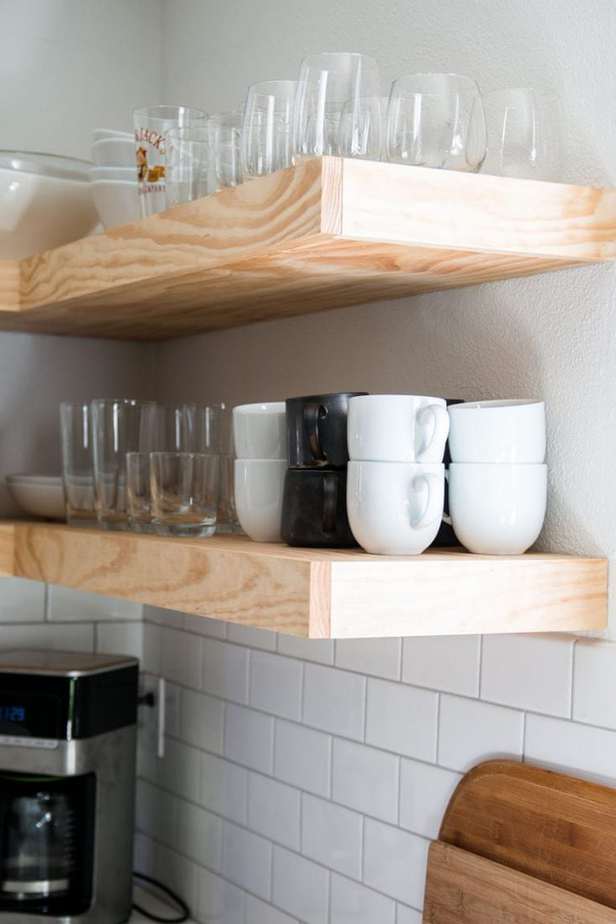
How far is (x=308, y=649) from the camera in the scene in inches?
67.4

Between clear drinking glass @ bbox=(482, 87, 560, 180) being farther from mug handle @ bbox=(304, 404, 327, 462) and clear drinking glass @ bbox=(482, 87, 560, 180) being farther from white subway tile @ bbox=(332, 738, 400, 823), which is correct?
white subway tile @ bbox=(332, 738, 400, 823)

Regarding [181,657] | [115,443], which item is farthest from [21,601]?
[115,443]

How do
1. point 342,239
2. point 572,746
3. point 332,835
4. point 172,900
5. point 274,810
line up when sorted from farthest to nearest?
point 172,900
point 274,810
point 332,835
point 572,746
point 342,239

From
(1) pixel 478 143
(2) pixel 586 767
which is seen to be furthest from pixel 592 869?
(1) pixel 478 143

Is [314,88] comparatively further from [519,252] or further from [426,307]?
[426,307]

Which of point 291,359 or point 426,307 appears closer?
point 426,307

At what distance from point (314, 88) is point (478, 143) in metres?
0.16

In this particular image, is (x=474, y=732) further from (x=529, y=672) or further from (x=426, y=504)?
(x=426, y=504)

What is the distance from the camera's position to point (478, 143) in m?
1.16

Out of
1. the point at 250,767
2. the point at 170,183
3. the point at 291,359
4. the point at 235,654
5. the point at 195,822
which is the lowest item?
the point at 195,822

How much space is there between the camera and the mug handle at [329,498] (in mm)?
1203

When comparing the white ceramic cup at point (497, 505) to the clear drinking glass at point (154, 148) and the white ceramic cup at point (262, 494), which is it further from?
the clear drinking glass at point (154, 148)

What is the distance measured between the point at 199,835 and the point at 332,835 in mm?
387

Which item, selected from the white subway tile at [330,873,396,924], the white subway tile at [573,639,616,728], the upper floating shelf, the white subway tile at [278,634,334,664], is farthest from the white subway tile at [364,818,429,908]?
the upper floating shelf
